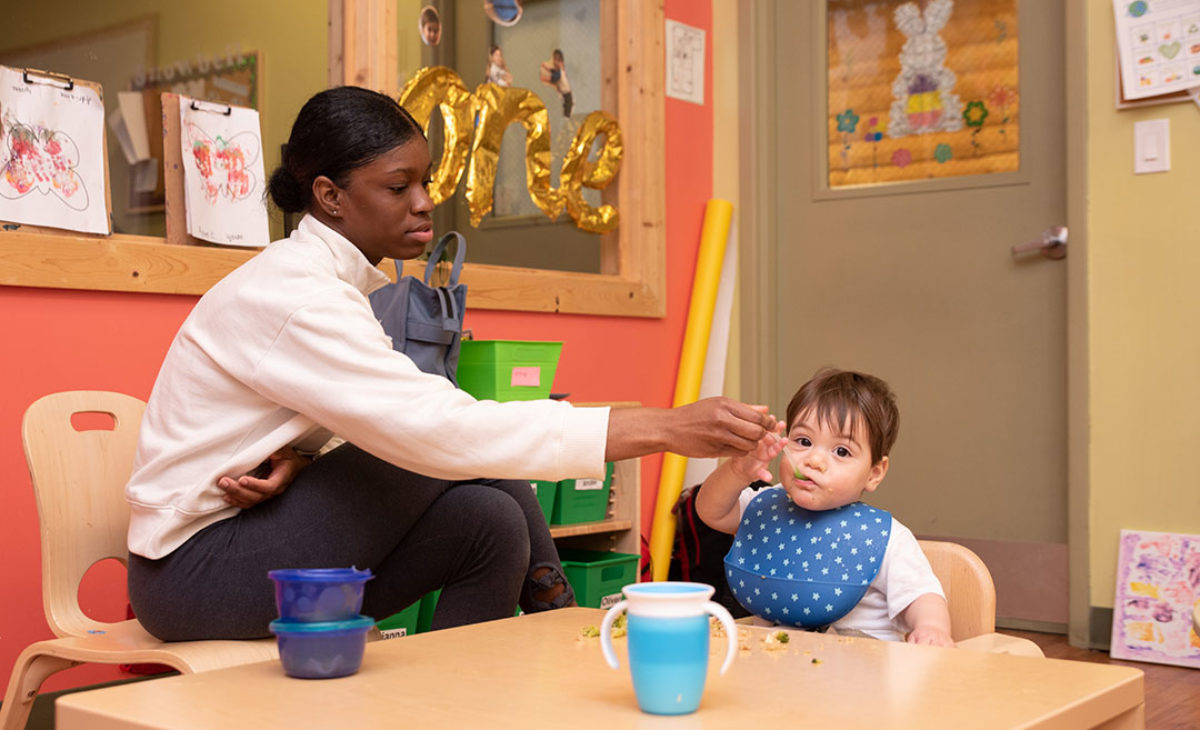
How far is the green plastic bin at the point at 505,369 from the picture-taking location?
8.99 feet

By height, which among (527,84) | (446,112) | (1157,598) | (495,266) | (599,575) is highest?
(527,84)

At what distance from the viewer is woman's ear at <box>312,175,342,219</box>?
1906 mm

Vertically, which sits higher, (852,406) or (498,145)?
(498,145)

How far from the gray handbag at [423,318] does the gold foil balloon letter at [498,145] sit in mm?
903

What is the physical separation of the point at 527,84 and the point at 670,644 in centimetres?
280

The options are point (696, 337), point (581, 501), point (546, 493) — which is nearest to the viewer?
point (546, 493)

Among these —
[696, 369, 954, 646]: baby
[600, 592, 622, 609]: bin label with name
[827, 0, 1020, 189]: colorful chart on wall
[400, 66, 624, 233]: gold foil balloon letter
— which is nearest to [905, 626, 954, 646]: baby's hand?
→ [696, 369, 954, 646]: baby

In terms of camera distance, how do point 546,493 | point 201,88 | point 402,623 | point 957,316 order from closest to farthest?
point 402,623
point 201,88
point 546,493
point 957,316

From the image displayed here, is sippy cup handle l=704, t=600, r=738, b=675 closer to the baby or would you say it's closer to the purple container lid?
the purple container lid

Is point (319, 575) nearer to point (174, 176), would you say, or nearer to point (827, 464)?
point (827, 464)

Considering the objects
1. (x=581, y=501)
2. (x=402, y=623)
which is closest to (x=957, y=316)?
(x=581, y=501)

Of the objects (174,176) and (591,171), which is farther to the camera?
(591,171)

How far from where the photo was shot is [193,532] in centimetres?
168

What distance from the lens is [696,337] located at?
3.92 metres
